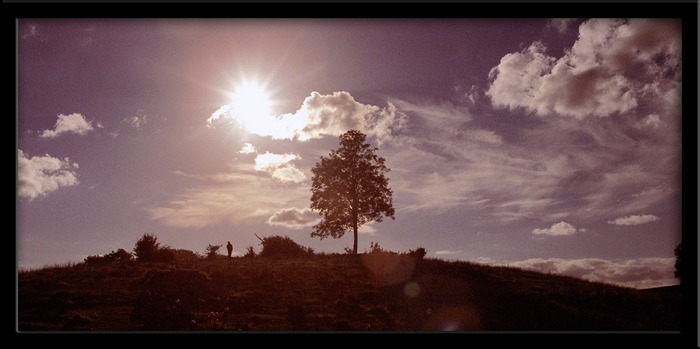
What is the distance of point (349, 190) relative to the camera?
32.0 meters

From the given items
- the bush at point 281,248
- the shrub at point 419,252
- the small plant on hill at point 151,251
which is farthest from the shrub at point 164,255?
the shrub at point 419,252

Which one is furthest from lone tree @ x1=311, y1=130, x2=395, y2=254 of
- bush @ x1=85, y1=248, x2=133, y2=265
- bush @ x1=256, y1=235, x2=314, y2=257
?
bush @ x1=85, y1=248, x2=133, y2=265

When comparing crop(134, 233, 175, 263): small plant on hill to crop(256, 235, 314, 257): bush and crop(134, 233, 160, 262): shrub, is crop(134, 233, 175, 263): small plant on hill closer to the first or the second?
crop(134, 233, 160, 262): shrub

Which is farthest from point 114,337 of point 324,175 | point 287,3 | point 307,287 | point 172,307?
point 324,175

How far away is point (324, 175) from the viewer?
3206 cm

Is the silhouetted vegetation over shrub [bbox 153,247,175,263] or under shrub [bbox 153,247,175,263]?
under

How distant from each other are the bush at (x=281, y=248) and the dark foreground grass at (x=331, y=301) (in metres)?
8.51

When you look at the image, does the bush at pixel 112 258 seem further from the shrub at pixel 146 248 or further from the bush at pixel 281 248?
the bush at pixel 281 248

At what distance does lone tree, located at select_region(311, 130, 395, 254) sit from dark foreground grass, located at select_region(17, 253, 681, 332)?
1006 cm

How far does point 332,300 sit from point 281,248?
49.9 feet

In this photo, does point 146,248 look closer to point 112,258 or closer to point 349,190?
point 112,258

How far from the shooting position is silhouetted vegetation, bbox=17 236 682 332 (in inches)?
545

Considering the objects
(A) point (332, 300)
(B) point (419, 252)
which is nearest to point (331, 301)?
(A) point (332, 300)
